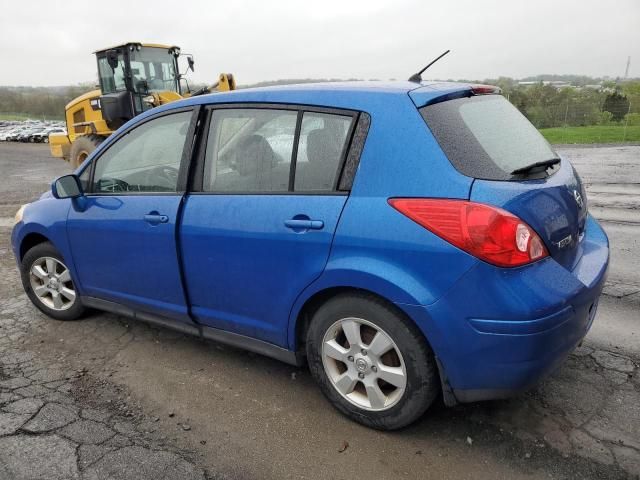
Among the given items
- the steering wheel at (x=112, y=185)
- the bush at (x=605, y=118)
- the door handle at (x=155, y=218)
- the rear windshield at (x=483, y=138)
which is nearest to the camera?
the rear windshield at (x=483, y=138)

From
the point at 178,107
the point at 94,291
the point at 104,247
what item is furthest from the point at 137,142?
the point at 94,291

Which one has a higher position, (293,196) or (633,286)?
(293,196)

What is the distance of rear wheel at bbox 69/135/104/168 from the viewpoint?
12820 millimetres

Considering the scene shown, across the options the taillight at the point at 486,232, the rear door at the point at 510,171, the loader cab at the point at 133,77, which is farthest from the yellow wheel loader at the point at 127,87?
the taillight at the point at 486,232

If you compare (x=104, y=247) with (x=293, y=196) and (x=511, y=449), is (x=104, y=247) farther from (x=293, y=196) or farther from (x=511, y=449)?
(x=511, y=449)

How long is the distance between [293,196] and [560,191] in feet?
4.31

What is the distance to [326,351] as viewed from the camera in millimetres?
2762

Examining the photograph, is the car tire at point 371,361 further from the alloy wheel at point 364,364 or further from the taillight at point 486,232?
A: the taillight at point 486,232

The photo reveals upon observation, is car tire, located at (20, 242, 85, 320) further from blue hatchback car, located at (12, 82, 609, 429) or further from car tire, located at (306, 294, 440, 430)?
car tire, located at (306, 294, 440, 430)

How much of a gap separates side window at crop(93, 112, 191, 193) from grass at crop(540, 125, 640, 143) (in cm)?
1845

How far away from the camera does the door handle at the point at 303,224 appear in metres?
2.59

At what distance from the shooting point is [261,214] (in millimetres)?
2807

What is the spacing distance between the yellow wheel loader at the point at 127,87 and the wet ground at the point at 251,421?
9.29 metres

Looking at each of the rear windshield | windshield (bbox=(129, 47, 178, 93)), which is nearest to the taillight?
the rear windshield
